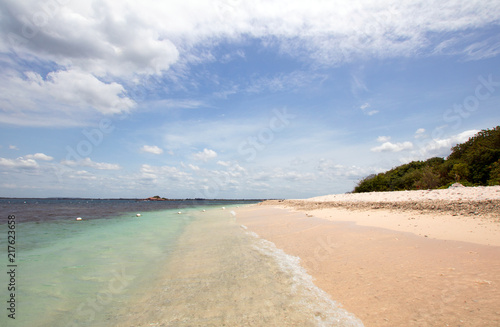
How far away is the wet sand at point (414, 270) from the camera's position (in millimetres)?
3115

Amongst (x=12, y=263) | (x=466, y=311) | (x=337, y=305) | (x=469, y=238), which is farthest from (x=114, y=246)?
(x=469, y=238)

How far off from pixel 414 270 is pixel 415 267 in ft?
0.54

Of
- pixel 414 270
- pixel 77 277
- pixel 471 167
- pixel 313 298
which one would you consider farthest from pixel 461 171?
pixel 77 277

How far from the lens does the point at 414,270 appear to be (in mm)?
4508

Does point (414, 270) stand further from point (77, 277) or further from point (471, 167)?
point (471, 167)

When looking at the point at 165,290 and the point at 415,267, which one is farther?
the point at 165,290

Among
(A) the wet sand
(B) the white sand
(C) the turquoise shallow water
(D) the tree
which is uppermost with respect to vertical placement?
(D) the tree

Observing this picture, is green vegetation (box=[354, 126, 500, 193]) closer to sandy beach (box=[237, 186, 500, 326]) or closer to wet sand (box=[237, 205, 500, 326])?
sandy beach (box=[237, 186, 500, 326])

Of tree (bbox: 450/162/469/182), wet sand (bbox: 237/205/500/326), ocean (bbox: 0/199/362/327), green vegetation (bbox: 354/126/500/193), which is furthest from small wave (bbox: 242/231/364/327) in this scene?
tree (bbox: 450/162/469/182)

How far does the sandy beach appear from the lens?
314 cm

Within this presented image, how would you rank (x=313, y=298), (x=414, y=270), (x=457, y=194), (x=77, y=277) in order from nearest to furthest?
(x=313, y=298) → (x=414, y=270) → (x=77, y=277) → (x=457, y=194)

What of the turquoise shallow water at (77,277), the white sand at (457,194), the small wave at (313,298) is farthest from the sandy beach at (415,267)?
the turquoise shallow water at (77,277)

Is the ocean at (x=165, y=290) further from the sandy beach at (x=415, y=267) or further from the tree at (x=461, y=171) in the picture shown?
the tree at (x=461, y=171)

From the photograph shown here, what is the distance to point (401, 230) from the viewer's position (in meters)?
7.98
